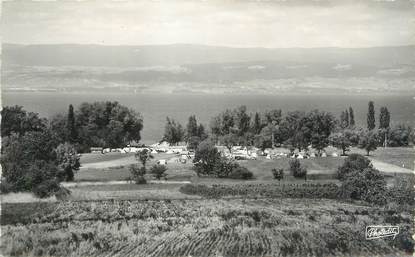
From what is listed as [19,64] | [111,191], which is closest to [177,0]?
[19,64]

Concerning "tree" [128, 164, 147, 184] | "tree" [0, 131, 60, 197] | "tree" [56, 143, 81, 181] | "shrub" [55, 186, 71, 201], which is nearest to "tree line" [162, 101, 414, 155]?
"tree" [128, 164, 147, 184]

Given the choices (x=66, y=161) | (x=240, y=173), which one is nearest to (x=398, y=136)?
(x=240, y=173)

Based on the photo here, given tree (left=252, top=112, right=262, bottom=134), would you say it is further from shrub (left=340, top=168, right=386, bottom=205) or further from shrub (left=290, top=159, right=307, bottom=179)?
shrub (left=340, top=168, right=386, bottom=205)

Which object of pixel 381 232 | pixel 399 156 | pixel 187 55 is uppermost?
pixel 187 55

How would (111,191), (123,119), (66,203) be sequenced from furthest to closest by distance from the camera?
(123,119) < (111,191) < (66,203)

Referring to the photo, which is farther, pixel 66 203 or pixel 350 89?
pixel 350 89

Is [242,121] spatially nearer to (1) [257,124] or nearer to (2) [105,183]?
(1) [257,124]

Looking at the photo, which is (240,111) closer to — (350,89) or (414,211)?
(350,89)
